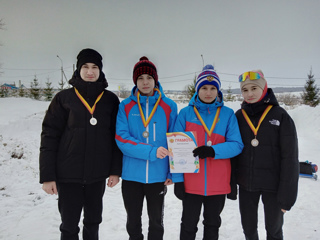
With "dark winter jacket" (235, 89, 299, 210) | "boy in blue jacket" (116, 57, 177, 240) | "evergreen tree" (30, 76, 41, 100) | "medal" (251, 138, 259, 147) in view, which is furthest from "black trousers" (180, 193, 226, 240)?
"evergreen tree" (30, 76, 41, 100)

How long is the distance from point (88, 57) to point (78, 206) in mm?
1725

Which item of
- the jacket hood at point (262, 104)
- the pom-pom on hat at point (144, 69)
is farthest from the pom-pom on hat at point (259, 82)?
the pom-pom on hat at point (144, 69)

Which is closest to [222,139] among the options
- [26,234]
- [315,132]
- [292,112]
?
[26,234]

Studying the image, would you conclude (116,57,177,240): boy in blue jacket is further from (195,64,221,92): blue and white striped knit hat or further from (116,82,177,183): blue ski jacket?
(195,64,221,92): blue and white striped knit hat

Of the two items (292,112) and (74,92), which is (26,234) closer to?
(74,92)

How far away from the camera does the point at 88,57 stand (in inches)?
93.2

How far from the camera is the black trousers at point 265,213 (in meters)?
2.30

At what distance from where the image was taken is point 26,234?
3.02 m

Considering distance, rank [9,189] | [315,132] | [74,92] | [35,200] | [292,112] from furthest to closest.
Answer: [292,112], [315,132], [9,189], [35,200], [74,92]

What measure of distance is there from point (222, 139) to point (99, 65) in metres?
1.73

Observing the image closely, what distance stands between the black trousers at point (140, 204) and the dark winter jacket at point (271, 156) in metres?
1.03

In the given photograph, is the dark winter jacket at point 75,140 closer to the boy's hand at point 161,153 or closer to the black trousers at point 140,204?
the black trousers at point 140,204

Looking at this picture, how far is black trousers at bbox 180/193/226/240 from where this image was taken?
2348 mm

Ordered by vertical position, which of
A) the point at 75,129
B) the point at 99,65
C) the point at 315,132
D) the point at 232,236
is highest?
the point at 99,65
